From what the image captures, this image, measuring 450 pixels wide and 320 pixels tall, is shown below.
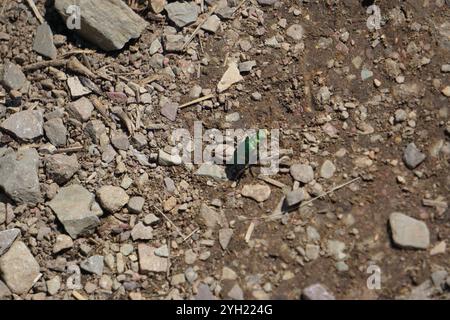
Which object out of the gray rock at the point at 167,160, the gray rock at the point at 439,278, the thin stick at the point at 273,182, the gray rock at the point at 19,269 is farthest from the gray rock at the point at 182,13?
the gray rock at the point at 439,278

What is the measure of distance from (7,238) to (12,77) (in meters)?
0.91

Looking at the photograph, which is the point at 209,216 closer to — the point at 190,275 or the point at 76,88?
the point at 190,275

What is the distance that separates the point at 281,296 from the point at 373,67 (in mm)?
1317

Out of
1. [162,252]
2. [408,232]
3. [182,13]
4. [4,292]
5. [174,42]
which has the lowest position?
[4,292]

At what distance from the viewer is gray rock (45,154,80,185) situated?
9.48 ft

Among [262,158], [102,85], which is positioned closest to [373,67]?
[262,158]

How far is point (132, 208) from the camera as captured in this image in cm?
282

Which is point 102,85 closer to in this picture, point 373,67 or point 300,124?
point 300,124

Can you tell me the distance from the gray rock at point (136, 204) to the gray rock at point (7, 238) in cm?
57

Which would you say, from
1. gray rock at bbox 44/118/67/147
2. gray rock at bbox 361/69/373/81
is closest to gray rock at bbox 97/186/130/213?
gray rock at bbox 44/118/67/147

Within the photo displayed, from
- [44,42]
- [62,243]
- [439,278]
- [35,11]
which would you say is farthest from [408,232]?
[35,11]

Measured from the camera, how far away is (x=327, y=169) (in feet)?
9.30

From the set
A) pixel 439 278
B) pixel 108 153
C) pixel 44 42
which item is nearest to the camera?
pixel 439 278
